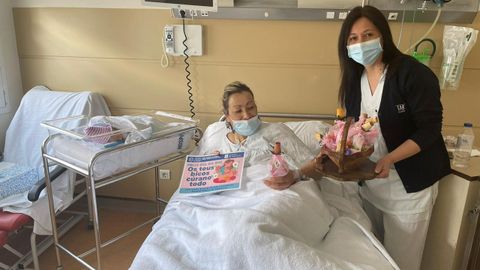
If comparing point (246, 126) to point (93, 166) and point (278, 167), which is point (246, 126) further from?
point (93, 166)

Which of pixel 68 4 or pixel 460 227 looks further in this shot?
pixel 68 4

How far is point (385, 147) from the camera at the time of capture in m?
1.47

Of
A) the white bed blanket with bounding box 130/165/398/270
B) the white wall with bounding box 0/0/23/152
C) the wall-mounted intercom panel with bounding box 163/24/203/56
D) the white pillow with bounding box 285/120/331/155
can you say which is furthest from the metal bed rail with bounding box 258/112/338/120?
the white wall with bounding box 0/0/23/152

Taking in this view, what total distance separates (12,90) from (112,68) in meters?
0.76

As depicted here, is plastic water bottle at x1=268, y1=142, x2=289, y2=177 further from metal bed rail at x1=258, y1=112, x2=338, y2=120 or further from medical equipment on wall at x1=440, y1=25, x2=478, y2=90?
medical equipment on wall at x1=440, y1=25, x2=478, y2=90

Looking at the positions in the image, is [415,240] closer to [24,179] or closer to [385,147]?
[385,147]

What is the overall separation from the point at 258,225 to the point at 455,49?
5.35 feet

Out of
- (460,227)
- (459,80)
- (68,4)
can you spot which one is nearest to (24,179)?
(68,4)

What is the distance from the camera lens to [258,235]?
114 cm

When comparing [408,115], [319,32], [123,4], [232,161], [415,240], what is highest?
[123,4]

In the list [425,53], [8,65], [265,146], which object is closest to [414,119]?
[265,146]

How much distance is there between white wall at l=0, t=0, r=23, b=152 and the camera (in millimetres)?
2359

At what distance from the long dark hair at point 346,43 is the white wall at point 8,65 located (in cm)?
226

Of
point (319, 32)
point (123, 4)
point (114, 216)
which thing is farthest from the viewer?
point (114, 216)
